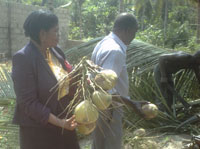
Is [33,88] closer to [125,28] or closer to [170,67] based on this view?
[125,28]

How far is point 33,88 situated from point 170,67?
8.66 feet

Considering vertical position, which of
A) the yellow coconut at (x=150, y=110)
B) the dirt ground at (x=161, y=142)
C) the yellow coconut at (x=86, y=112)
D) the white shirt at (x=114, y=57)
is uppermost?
the white shirt at (x=114, y=57)

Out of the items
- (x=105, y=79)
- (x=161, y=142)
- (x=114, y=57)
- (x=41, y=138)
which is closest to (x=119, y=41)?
(x=114, y=57)

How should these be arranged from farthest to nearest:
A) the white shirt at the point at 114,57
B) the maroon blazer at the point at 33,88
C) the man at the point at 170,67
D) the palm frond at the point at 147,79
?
the palm frond at the point at 147,79 < the man at the point at 170,67 < the white shirt at the point at 114,57 < the maroon blazer at the point at 33,88

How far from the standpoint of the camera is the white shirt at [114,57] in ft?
7.37

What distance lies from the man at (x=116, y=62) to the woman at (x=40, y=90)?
0.43 meters

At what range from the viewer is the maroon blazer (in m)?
1.74

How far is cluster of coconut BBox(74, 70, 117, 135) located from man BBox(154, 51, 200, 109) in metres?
2.48

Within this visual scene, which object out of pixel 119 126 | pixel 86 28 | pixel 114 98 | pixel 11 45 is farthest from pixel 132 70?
pixel 86 28

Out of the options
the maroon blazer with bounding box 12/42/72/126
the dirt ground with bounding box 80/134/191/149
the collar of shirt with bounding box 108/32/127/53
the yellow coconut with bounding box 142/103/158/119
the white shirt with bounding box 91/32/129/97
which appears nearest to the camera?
the maroon blazer with bounding box 12/42/72/126

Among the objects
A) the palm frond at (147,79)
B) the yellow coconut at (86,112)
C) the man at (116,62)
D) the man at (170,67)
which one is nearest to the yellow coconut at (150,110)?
the man at (116,62)

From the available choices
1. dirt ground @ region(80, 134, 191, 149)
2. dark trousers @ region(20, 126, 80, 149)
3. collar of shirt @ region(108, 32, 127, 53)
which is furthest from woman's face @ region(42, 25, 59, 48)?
dirt ground @ region(80, 134, 191, 149)

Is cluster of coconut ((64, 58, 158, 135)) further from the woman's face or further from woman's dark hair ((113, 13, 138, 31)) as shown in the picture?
woman's dark hair ((113, 13, 138, 31))

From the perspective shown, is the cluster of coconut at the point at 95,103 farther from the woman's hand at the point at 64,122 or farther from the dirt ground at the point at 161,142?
the dirt ground at the point at 161,142
